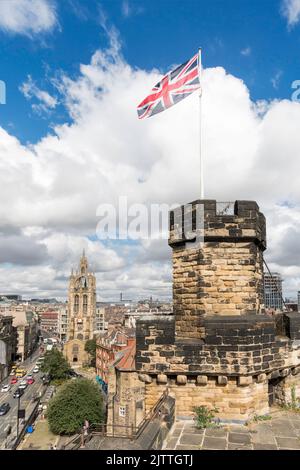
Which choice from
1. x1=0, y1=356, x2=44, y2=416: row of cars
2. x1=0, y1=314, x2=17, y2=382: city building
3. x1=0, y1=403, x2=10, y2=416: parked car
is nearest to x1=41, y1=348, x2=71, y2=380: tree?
x1=0, y1=356, x2=44, y2=416: row of cars

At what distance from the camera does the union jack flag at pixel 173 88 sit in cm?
1040

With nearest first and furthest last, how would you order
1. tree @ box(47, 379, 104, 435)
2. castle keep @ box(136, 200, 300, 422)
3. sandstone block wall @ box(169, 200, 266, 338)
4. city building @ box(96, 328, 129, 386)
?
castle keep @ box(136, 200, 300, 422), sandstone block wall @ box(169, 200, 266, 338), tree @ box(47, 379, 104, 435), city building @ box(96, 328, 129, 386)

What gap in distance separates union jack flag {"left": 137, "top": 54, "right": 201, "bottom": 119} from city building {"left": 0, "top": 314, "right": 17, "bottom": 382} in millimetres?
69206

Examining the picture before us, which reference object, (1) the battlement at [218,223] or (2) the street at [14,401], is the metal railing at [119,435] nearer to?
(1) the battlement at [218,223]

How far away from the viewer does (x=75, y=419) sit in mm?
38094

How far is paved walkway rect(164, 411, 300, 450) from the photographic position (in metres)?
6.08

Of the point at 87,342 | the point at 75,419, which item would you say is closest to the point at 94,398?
the point at 75,419

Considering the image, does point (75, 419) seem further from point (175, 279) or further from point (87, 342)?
point (87, 342)

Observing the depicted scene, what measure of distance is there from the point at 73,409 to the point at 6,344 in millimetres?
49740

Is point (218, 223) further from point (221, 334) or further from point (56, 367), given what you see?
point (56, 367)

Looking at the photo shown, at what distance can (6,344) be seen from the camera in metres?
81.3

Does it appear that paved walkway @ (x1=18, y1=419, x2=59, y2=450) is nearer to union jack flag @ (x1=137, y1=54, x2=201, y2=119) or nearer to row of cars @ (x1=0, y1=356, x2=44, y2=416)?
row of cars @ (x1=0, y1=356, x2=44, y2=416)

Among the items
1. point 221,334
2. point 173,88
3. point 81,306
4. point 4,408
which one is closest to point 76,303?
point 81,306
